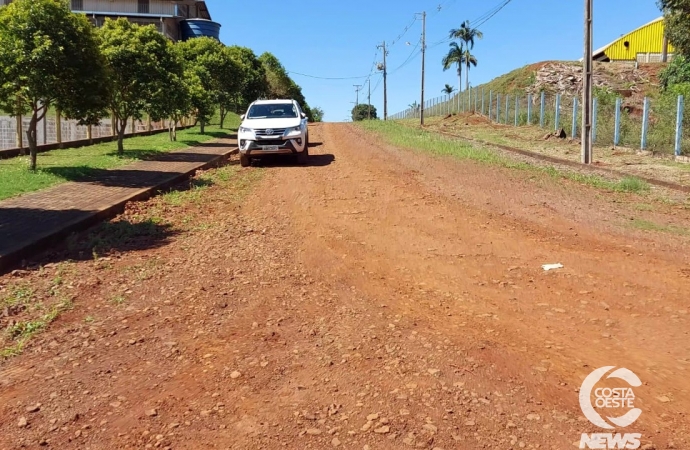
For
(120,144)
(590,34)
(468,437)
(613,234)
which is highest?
(590,34)

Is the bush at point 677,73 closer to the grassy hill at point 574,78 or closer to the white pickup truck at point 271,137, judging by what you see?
the grassy hill at point 574,78

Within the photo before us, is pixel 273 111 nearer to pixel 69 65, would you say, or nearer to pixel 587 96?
pixel 69 65

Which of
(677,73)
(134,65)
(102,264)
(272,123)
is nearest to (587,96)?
(272,123)

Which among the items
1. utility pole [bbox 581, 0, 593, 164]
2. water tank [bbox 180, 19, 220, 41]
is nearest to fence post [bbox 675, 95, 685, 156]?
utility pole [bbox 581, 0, 593, 164]

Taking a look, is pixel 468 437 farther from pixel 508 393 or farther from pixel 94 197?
pixel 94 197

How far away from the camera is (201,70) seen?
110 feet

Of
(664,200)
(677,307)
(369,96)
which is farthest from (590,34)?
(369,96)

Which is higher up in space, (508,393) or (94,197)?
(94,197)

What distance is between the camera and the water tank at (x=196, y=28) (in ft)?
190

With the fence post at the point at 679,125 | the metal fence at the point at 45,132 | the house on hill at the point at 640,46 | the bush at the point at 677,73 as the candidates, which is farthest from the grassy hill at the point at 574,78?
the metal fence at the point at 45,132

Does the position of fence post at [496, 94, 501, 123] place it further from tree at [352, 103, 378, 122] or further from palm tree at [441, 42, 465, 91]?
tree at [352, 103, 378, 122]

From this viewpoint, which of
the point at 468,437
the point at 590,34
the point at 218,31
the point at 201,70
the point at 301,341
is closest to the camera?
the point at 468,437

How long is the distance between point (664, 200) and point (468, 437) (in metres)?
9.15

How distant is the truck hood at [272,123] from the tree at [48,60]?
3.77m
